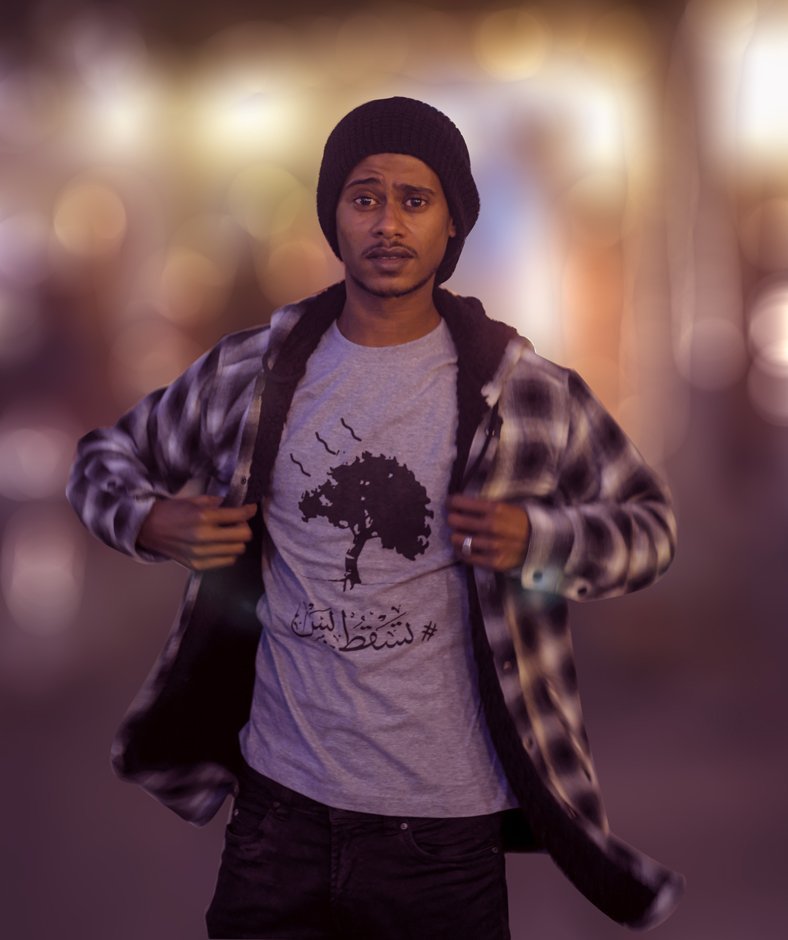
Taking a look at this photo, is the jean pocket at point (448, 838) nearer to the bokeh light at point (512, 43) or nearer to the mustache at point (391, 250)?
the mustache at point (391, 250)

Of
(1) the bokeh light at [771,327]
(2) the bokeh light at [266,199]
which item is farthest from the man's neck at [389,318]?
(1) the bokeh light at [771,327]

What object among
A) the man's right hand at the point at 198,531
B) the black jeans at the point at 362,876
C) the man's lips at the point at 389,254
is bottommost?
the black jeans at the point at 362,876

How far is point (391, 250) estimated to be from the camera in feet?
4.76

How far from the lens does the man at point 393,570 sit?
53.7 inches

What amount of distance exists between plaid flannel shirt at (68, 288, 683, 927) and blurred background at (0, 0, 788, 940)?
1.51 metres

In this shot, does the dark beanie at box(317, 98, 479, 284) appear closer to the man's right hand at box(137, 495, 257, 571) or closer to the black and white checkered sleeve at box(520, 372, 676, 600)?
the black and white checkered sleeve at box(520, 372, 676, 600)

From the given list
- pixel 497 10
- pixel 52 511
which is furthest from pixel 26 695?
pixel 497 10

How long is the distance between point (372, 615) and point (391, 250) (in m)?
0.50

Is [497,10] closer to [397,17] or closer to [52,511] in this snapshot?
[397,17]

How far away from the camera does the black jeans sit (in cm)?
136

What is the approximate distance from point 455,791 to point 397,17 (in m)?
2.76

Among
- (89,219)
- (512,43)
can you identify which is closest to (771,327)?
(512,43)

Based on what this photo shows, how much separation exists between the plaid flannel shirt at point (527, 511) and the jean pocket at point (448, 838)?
0.07 m

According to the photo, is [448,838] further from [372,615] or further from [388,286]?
[388,286]
